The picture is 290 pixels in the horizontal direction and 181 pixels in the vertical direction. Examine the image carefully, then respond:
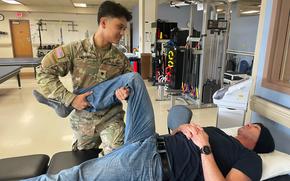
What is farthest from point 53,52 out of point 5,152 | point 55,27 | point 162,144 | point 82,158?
point 55,27

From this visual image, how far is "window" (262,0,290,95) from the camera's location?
192cm

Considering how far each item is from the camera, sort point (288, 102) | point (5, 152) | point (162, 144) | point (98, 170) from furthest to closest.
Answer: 1. point (5, 152)
2. point (288, 102)
3. point (162, 144)
4. point (98, 170)

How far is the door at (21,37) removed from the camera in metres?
10.8

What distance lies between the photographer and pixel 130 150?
1.45 meters

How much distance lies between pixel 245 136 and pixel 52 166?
1.47 metres

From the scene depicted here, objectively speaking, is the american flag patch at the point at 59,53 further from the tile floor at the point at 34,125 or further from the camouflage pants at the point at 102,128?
the tile floor at the point at 34,125

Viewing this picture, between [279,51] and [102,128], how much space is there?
1.70 meters

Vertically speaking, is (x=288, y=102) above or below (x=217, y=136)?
above

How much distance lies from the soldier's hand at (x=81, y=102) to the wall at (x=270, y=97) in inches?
63.6

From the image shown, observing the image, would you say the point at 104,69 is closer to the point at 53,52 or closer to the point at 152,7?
the point at 53,52

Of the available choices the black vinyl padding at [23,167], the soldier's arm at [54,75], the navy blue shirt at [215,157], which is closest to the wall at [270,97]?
the navy blue shirt at [215,157]

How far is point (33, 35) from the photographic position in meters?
11.1

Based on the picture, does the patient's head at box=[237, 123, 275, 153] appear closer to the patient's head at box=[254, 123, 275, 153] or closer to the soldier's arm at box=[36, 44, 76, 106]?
the patient's head at box=[254, 123, 275, 153]

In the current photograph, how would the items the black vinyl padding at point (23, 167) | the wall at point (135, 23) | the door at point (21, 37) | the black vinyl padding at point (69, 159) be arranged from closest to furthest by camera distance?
the black vinyl padding at point (23, 167) < the black vinyl padding at point (69, 159) < the door at point (21, 37) < the wall at point (135, 23)
